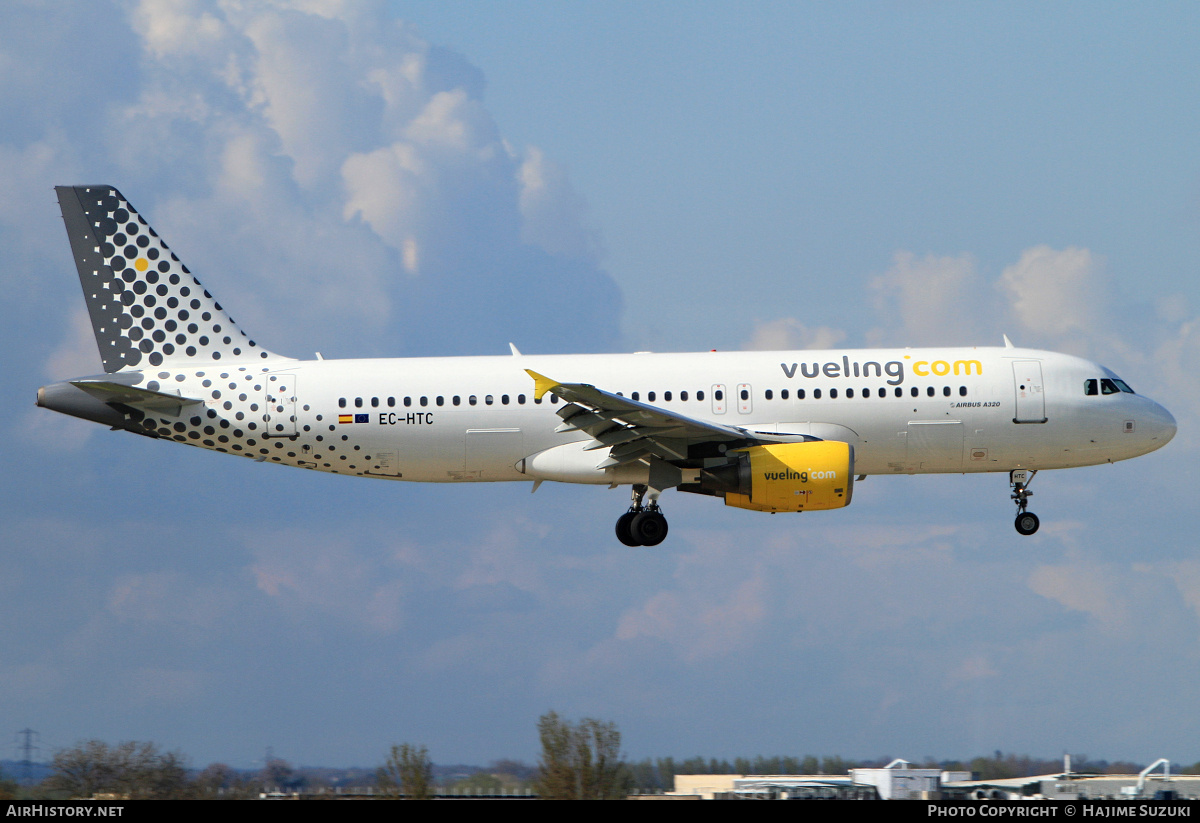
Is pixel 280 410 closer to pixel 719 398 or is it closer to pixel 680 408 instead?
pixel 680 408

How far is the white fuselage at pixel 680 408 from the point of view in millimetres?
30750

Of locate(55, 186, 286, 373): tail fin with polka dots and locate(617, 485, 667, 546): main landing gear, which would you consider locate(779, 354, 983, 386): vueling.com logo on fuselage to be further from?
locate(55, 186, 286, 373): tail fin with polka dots

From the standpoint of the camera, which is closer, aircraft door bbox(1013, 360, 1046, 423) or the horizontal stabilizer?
the horizontal stabilizer

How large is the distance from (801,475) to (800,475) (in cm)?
2

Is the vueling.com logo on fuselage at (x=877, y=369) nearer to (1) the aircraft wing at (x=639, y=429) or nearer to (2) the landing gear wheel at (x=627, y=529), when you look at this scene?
(1) the aircraft wing at (x=639, y=429)

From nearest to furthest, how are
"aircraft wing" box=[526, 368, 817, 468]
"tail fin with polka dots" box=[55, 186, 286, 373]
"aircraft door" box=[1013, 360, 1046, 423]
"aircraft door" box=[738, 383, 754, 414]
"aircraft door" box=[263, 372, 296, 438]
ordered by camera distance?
"aircraft wing" box=[526, 368, 817, 468]
"aircraft door" box=[738, 383, 754, 414]
"aircraft door" box=[1013, 360, 1046, 423]
"aircraft door" box=[263, 372, 296, 438]
"tail fin with polka dots" box=[55, 186, 286, 373]

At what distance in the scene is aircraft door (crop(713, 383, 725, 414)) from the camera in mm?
30891

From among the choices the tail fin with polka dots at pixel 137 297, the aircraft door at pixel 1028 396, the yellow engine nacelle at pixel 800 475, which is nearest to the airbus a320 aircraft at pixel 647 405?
the aircraft door at pixel 1028 396

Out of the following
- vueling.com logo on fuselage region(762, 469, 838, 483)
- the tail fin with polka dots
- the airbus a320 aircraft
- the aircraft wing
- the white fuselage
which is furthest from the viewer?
the tail fin with polka dots

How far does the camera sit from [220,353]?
32969 mm

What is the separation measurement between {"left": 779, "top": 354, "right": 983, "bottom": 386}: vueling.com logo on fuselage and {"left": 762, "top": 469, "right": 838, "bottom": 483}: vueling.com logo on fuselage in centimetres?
274

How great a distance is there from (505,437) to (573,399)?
3286 millimetres

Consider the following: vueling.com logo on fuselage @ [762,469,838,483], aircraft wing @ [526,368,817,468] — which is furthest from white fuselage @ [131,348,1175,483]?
vueling.com logo on fuselage @ [762,469,838,483]

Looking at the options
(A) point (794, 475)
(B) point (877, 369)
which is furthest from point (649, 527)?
(B) point (877, 369)
